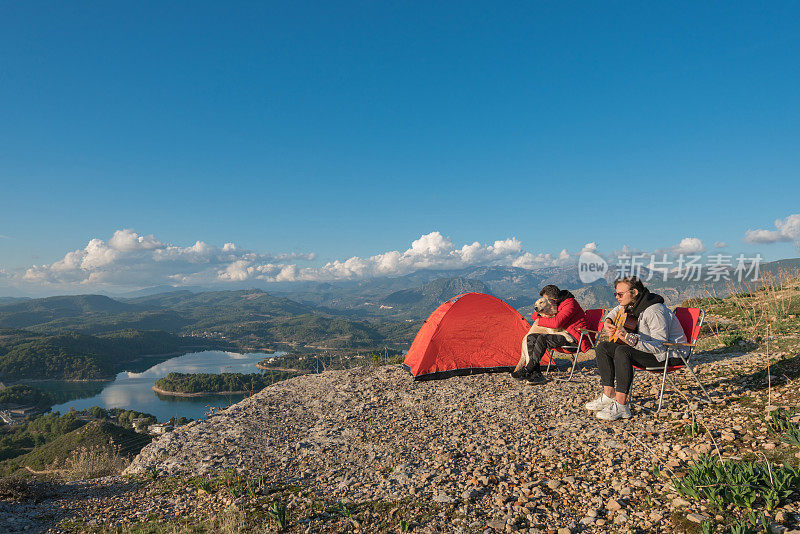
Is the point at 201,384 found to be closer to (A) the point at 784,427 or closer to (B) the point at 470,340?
(B) the point at 470,340

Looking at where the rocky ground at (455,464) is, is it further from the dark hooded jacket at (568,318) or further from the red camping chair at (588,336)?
the dark hooded jacket at (568,318)

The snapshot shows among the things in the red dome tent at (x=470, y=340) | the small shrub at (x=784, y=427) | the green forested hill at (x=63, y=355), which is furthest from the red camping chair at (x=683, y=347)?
the green forested hill at (x=63, y=355)

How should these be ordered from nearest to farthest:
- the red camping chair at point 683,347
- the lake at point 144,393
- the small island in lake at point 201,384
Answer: the red camping chair at point 683,347 → the lake at point 144,393 → the small island in lake at point 201,384

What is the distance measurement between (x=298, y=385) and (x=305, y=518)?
7.29 m

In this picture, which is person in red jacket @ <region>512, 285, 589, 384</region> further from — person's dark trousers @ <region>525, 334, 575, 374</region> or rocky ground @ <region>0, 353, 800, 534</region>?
rocky ground @ <region>0, 353, 800, 534</region>

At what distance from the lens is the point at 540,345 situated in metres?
9.27

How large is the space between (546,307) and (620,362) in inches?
114

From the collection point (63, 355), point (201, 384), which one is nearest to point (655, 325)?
point (201, 384)

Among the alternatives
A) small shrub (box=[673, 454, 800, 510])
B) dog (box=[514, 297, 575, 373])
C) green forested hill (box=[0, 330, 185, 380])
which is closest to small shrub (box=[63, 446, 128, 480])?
dog (box=[514, 297, 575, 373])

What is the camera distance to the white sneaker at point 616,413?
650 cm

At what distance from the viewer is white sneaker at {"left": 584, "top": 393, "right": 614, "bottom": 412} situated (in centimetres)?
684

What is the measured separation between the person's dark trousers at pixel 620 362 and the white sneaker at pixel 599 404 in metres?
0.26

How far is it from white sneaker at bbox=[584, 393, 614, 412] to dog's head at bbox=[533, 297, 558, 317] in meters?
2.75

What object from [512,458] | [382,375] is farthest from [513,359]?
[512,458]
